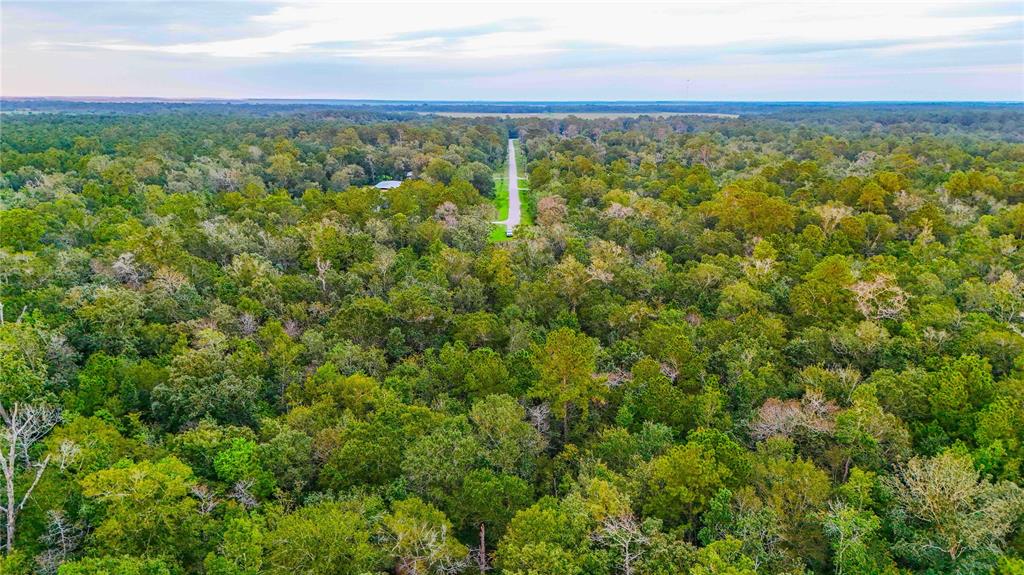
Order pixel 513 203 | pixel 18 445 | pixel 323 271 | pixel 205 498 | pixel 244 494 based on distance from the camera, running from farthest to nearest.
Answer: pixel 513 203 < pixel 323 271 < pixel 18 445 < pixel 244 494 < pixel 205 498

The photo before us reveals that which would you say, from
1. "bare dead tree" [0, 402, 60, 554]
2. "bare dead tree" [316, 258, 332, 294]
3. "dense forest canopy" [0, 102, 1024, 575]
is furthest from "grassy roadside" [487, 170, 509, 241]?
"bare dead tree" [0, 402, 60, 554]

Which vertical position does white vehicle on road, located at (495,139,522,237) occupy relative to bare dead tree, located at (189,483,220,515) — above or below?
above

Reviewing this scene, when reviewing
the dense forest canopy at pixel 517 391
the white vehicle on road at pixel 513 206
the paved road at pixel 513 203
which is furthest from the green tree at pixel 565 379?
the paved road at pixel 513 203

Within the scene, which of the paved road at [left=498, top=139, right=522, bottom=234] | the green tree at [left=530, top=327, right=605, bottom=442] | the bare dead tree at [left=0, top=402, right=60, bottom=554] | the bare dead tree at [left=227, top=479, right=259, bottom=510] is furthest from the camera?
the paved road at [left=498, top=139, right=522, bottom=234]

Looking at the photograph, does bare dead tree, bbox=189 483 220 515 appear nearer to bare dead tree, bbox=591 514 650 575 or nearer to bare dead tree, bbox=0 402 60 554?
bare dead tree, bbox=0 402 60 554

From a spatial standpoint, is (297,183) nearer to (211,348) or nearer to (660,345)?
(211,348)

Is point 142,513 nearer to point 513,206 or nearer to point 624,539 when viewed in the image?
point 624,539

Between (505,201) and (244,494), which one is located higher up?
(505,201)

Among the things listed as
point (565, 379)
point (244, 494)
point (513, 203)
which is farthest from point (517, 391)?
point (513, 203)
